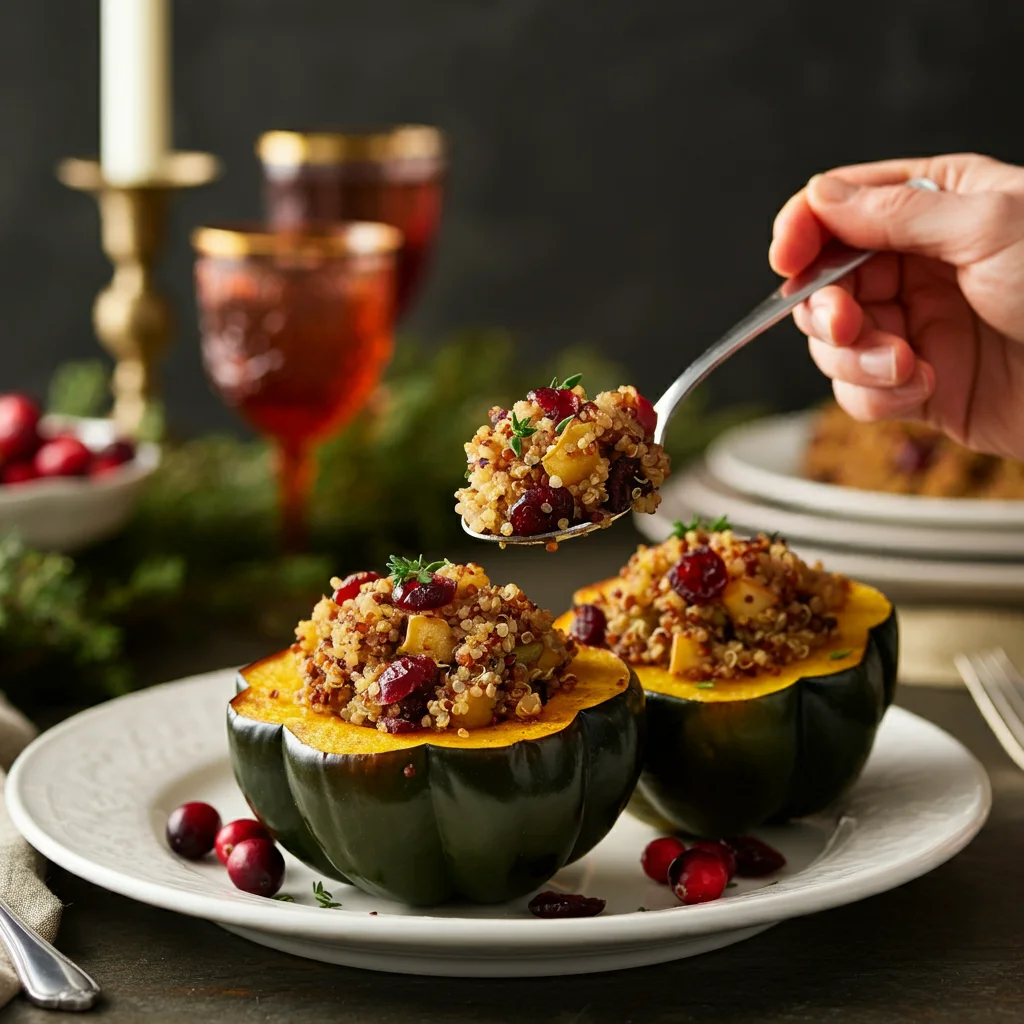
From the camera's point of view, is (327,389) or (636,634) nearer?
(636,634)

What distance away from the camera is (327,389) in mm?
3916

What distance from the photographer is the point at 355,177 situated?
4.39 metres

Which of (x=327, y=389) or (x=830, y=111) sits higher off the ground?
(x=830, y=111)

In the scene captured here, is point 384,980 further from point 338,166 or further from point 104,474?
point 338,166

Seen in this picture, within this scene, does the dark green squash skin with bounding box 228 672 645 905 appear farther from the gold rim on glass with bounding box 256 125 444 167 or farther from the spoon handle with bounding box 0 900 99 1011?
the gold rim on glass with bounding box 256 125 444 167

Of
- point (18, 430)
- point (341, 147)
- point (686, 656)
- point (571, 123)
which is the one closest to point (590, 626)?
point (686, 656)

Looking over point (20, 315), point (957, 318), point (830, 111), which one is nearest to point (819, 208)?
point (957, 318)

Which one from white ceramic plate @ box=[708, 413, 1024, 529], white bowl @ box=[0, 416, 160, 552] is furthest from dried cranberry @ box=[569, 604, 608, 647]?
white bowl @ box=[0, 416, 160, 552]

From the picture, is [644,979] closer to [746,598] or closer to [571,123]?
[746,598]

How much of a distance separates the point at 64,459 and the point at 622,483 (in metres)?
1.78

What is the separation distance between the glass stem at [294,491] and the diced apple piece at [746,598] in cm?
182

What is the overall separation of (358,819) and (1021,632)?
1.85m

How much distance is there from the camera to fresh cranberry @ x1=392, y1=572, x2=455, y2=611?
217 centimetres

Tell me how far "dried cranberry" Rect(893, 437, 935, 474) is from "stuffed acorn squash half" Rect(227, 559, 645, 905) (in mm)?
1859
